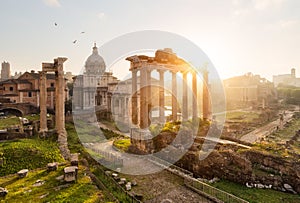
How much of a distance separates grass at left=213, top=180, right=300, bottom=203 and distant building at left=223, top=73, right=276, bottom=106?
6802cm

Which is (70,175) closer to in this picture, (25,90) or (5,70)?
(25,90)

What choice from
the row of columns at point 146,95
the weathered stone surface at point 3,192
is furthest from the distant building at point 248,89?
the weathered stone surface at point 3,192

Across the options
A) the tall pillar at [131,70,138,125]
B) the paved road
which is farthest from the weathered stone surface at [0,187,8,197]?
the paved road

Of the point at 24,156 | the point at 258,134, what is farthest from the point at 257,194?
the point at 258,134

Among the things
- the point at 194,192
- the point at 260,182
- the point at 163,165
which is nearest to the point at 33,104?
the point at 163,165

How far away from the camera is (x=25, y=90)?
121ft

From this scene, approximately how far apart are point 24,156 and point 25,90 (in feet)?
88.8

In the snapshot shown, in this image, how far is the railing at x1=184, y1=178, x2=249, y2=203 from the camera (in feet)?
34.6

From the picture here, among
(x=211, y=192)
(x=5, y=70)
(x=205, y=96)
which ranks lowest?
(x=211, y=192)

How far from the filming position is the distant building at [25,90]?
36625mm

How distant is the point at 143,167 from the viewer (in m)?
15.6

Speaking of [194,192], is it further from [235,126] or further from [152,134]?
[235,126]

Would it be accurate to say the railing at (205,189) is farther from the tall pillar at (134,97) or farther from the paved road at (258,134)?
the paved road at (258,134)

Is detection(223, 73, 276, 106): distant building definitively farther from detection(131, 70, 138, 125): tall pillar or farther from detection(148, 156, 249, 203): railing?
detection(148, 156, 249, 203): railing
